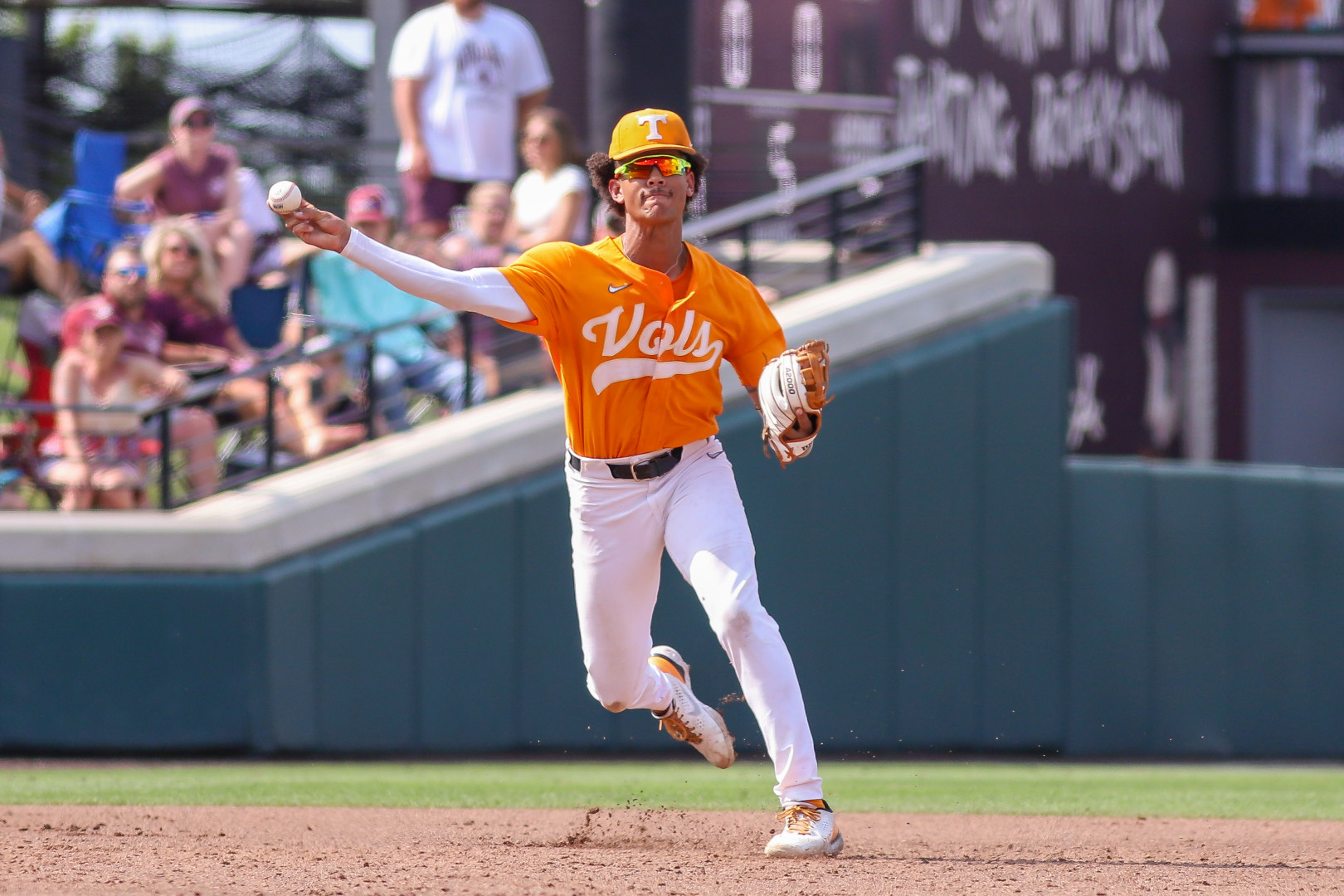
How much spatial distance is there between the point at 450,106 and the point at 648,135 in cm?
433

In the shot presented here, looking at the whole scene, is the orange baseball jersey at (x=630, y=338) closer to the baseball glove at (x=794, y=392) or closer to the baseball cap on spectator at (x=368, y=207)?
the baseball glove at (x=794, y=392)

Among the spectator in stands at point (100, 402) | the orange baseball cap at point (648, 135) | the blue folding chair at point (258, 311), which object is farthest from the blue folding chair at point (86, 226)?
the orange baseball cap at point (648, 135)

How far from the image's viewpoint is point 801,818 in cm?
446

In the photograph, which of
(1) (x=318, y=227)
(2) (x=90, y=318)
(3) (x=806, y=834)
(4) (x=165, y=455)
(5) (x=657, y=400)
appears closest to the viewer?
(1) (x=318, y=227)

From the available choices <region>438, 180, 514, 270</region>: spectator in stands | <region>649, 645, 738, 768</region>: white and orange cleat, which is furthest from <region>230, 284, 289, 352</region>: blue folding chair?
<region>649, 645, 738, 768</region>: white and orange cleat

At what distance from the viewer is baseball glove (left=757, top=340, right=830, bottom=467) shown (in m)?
4.30

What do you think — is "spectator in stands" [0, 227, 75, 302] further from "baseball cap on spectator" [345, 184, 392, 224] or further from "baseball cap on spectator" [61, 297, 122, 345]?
"baseball cap on spectator" [345, 184, 392, 224]

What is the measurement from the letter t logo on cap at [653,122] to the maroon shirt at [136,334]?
3.77 metres

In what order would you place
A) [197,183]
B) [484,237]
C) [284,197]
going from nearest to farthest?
[284,197] → [484,237] → [197,183]

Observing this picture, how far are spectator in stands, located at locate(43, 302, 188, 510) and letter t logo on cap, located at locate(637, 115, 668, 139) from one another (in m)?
3.61

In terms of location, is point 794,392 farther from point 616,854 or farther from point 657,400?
point 616,854

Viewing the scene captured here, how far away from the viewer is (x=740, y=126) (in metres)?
10.9

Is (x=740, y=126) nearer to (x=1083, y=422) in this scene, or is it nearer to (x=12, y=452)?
(x=1083, y=422)

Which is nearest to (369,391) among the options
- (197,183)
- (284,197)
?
(197,183)
